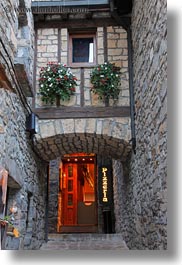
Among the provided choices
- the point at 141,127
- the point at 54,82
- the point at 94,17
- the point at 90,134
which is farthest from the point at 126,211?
the point at 94,17

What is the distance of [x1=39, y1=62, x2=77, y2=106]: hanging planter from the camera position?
14.9 feet

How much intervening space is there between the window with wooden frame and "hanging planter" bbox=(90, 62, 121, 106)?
0.87 feet

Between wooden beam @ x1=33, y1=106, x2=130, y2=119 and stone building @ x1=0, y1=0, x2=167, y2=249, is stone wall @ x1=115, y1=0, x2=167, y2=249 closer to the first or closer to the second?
stone building @ x1=0, y1=0, x2=167, y2=249

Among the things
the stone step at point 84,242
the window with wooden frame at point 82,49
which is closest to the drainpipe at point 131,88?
the window with wooden frame at point 82,49

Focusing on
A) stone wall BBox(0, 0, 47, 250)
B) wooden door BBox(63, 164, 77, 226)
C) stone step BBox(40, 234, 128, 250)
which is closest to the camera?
stone wall BBox(0, 0, 47, 250)

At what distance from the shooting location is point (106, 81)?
455cm

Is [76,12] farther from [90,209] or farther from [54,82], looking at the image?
[90,209]

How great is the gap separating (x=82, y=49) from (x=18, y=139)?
184cm

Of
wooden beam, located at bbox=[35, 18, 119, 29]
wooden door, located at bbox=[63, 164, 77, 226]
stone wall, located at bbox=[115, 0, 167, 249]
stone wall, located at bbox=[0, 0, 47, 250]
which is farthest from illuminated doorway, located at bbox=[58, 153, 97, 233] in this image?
wooden beam, located at bbox=[35, 18, 119, 29]

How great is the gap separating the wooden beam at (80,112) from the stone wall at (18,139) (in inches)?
11.0

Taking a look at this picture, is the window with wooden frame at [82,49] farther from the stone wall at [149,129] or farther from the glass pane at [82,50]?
the stone wall at [149,129]

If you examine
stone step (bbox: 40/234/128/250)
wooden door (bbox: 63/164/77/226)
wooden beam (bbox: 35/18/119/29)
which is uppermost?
wooden beam (bbox: 35/18/119/29)

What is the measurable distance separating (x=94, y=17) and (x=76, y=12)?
293 millimetres

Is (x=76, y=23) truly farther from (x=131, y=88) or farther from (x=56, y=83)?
(x=131, y=88)
